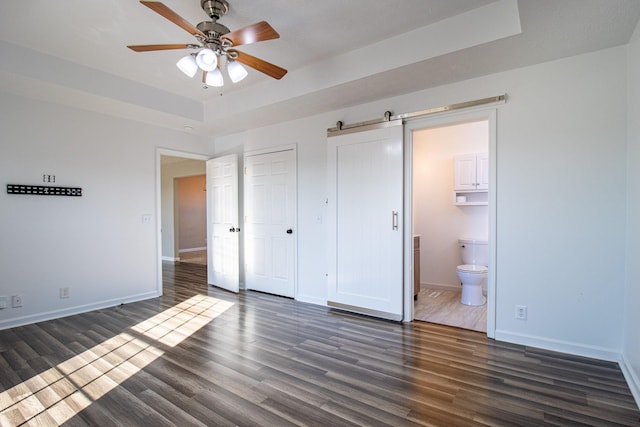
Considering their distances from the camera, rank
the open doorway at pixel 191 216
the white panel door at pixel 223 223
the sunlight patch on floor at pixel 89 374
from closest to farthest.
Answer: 1. the sunlight patch on floor at pixel 89 374
2. the white panel door at pixel 223 223
3. the open doorway at pixel 191 216

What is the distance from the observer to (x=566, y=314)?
2680 mm

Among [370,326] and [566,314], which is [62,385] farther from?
[566,314]

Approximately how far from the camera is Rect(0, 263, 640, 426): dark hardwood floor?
1.89 metres

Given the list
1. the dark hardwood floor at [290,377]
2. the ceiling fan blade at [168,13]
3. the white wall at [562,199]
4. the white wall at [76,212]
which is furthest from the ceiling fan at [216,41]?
the dark hardwood floor at [290,377]

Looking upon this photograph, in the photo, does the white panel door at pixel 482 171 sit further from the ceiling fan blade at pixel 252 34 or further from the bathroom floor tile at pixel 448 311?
the ceiling fan blade at pixel 252 34

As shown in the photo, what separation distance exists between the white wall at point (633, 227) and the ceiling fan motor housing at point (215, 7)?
287 centimetres

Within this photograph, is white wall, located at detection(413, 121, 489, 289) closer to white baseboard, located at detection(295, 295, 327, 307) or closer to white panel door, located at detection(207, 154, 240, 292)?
white baseboard, located at detection(295, 295, 327, 307)

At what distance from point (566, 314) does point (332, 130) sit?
2959mm

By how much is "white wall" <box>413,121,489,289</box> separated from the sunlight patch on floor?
3.38 metres

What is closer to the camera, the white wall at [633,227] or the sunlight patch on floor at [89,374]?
the sunlight patch on floor at [89,374]

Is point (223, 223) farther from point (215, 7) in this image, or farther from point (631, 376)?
point (631, 376)

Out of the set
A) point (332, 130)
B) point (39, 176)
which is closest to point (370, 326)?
point (332, 130)

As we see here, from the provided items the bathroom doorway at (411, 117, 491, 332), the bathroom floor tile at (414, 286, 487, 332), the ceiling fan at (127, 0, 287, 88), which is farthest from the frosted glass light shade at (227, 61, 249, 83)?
the bathroom floor tile at (414, 286, 487, 332)

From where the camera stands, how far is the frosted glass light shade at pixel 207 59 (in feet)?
7.88
